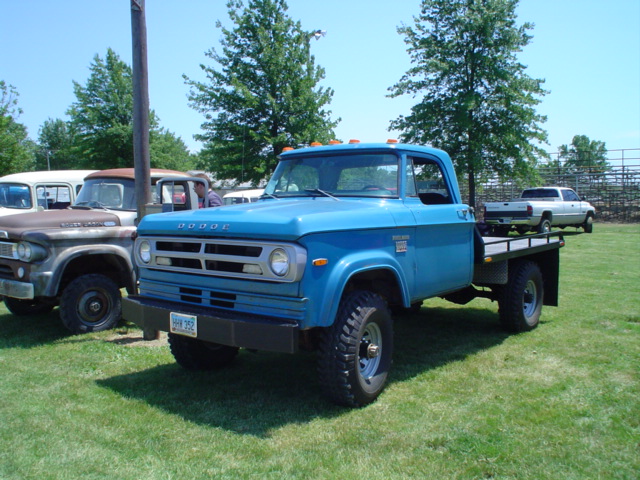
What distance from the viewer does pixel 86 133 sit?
2477 centimetres

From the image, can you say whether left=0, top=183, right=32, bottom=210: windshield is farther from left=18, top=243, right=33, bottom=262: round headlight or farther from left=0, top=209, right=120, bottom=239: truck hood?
left=18, top=243, right=33, bottom=262: round headlight

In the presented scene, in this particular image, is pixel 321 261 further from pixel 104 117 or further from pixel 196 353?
pixel 104 117

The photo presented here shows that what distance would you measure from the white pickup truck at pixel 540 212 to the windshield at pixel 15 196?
13.2 m

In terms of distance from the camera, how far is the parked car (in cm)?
1093

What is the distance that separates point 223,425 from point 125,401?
0.96 meters

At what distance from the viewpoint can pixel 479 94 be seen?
22.4m

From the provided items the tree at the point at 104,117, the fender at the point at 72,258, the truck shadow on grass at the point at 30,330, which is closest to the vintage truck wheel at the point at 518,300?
the fender at the point at 72,258

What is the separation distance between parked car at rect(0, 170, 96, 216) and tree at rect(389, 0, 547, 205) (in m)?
15.0

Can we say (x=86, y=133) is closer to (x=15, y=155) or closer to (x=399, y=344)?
(x=15, y=155)

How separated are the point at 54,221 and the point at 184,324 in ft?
10.3

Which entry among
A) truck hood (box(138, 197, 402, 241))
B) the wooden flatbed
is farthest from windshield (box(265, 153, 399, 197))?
the wooden flatbed

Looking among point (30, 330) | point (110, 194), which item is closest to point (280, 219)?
point (30, 330)

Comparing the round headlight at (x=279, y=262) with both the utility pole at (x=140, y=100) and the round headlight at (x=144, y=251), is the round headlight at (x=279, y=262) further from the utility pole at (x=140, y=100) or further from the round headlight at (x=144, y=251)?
the utility pole at (x=140, y=100)

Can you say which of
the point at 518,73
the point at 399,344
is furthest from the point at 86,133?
the point at 399,344
